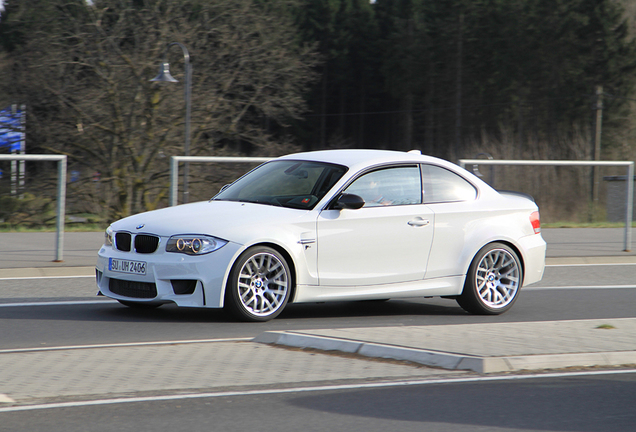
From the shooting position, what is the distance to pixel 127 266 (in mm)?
8344

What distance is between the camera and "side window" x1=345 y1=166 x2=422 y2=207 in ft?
29.2

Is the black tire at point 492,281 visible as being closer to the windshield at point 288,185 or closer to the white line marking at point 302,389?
the windshield at point 288,185

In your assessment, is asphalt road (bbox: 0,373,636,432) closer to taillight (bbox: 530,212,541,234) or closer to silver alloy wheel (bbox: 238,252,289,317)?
silver alloy wheel (bbox: 238,252,289,317)

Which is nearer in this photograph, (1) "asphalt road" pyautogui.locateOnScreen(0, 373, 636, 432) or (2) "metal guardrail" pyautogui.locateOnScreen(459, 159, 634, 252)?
(1) "asphalt road" pyautogui.locateOnScreen(0, 373, 636, 432)

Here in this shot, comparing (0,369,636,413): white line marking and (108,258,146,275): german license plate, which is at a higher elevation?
(108,258,146,275): german license plate

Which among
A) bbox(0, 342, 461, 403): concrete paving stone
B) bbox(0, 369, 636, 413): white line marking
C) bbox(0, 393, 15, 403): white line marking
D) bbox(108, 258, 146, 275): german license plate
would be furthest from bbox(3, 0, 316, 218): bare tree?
bbox(0, 393, 15, 403): white line marking

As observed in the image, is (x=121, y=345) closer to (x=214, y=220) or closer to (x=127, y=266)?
(x=127, y=266)

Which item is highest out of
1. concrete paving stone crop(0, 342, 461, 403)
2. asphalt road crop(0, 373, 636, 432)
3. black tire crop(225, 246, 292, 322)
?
black tire crop(225, 246, 292, 322)

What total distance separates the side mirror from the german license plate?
188cm

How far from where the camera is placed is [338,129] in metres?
77.4

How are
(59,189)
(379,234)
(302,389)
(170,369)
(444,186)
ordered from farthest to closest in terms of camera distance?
(59,189)
(444,186)
(379,234)
(170,369)
(302,389)

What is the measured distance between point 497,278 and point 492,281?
77mm

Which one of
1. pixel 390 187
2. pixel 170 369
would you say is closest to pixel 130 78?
pixel 390 187

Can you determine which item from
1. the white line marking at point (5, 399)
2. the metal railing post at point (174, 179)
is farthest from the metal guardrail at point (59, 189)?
the white line marking at point (5, 399)
